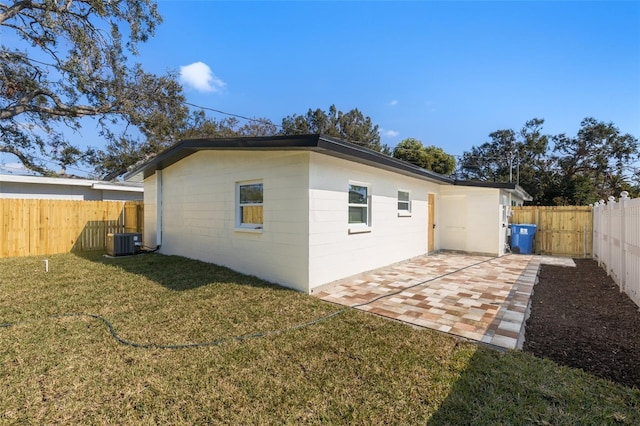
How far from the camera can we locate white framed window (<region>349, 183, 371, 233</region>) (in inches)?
267

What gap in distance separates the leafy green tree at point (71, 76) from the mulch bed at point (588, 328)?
58.3 feet

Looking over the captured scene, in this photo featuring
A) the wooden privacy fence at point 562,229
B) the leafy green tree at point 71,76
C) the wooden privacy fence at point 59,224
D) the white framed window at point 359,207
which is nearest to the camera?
the white framed window at point 359,207

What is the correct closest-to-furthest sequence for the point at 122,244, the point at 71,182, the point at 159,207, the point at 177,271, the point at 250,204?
the point at 250,204
the point at 177,271
the point at 122,244
the point at 159,207
the point at 71,182

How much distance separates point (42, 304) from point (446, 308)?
647 centimetres

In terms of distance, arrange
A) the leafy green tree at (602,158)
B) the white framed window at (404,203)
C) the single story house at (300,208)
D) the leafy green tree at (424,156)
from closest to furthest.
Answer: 1. the single story house at (300,208)
2. the white framed window at (404,203)
3. the leafy green tree at (602,158)
4. the leafy green tree at (424,156)

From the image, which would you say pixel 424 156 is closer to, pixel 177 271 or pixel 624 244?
pixel 624 244

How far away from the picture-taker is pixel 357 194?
23.0ft

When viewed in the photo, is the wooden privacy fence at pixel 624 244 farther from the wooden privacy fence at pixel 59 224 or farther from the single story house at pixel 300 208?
the wooden privacy fence at pixel 59 224

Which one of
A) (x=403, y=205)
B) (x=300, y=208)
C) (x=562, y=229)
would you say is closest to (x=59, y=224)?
(x=300, y=208)

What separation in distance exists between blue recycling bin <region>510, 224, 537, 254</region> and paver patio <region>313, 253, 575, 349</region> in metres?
2.95

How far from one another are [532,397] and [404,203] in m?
6.84

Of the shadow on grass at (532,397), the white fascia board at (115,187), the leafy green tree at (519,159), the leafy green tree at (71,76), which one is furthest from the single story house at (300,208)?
the leafy green tree at (519,159)

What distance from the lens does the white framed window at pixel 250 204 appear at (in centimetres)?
659

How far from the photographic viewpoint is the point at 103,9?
41.4 feet
